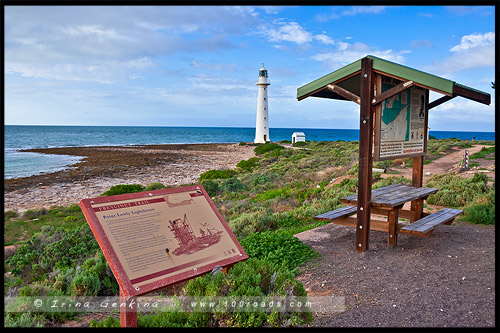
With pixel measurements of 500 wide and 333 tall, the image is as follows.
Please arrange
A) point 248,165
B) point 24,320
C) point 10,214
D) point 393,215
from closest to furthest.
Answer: point 24,320 < point 393,215 < point 10,214 < point 248,165

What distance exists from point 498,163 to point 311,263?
256 cm

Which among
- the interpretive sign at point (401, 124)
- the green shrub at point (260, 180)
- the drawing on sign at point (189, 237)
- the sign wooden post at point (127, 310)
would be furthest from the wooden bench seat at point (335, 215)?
the green shrub at point (260, 180)

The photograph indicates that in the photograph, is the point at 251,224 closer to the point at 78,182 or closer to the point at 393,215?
the point at 393,215

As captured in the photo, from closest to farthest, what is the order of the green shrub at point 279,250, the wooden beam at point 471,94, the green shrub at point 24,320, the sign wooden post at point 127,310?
the sign wooden post at point 127,310 < the green shrub at point 24,320 < the wooden beam at point 471,94 < the green shrub at point 279,250

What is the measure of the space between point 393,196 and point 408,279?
1.75 m

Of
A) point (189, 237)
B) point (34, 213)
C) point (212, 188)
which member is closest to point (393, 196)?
point (189, 237)

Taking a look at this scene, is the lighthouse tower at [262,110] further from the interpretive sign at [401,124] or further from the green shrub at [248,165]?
the interpretive sign at [401,124]

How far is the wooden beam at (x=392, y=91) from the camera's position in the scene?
4.95 metres

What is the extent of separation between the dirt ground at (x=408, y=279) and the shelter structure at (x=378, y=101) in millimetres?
566

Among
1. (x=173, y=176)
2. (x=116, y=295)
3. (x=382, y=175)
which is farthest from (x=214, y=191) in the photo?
(x=116, y=295)

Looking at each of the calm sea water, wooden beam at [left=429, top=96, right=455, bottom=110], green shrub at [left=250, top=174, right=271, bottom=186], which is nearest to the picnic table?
wooden beam at [left=429, top=96, right=455, bottom=110]

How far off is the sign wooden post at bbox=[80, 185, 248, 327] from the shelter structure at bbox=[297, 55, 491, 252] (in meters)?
2.41

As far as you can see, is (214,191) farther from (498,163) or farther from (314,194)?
(498,163)

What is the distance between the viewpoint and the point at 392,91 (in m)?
5.09
